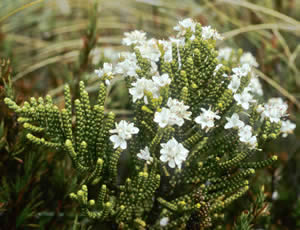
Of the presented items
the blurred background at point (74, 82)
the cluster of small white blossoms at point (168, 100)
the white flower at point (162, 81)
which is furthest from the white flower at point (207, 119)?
the blurred background at point (74, 82)

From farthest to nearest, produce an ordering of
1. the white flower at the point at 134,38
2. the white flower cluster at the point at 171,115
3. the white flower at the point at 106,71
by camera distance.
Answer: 1. the white flower at the point at 134,38
2. the white flower at the point at 106,71
3. the white flower cluster at the point at 171,115

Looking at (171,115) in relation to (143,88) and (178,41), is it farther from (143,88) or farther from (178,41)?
(178,41)

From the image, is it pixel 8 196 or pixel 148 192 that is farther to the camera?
pixel 8 196

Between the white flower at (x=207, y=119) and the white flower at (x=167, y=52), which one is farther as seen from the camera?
the white flower at (x=167, y=52)

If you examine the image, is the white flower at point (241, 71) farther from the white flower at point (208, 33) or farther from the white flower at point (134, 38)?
the white flower at point (134, 38)

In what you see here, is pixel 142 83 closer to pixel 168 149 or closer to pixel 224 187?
pixel 168 149

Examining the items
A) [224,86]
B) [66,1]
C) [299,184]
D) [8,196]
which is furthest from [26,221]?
[66,1]

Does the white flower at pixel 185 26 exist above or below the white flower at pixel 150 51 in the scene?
above
